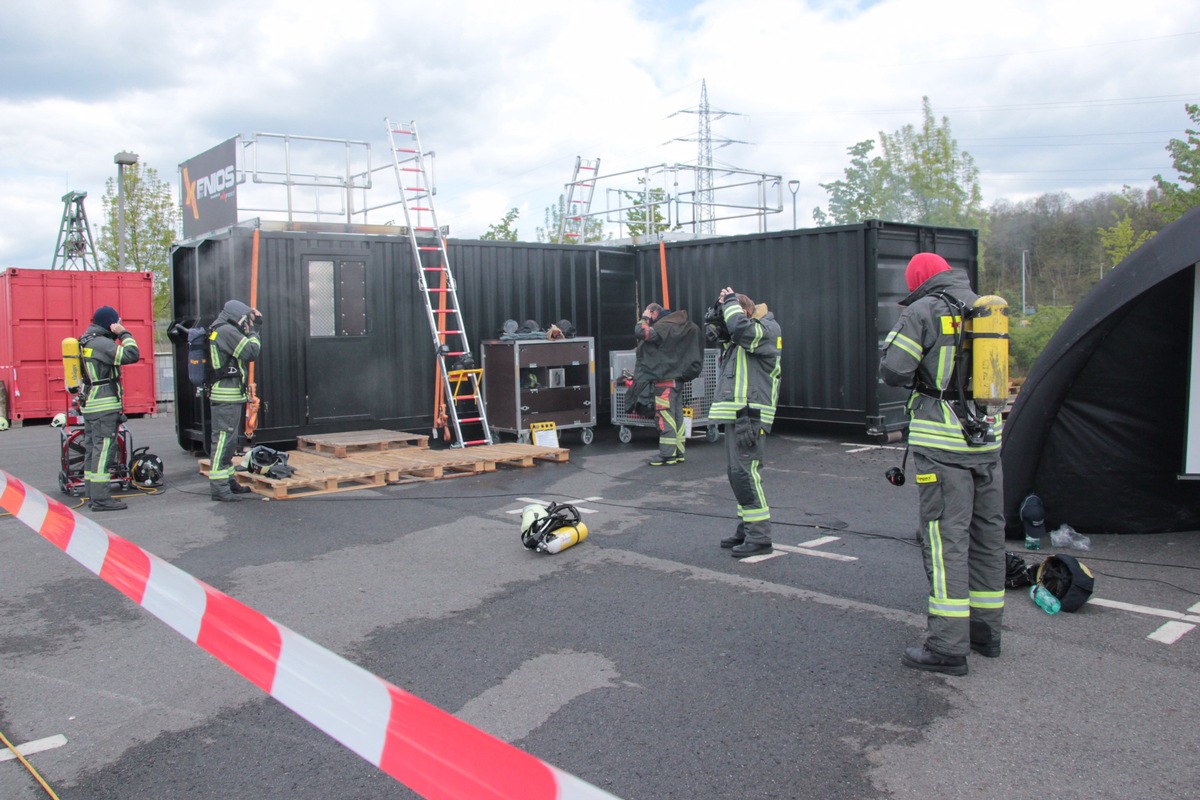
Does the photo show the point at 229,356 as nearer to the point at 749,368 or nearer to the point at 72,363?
the point at 72,363

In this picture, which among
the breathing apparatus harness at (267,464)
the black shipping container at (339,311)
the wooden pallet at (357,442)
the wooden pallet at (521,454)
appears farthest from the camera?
the black shipping container at (339,311)

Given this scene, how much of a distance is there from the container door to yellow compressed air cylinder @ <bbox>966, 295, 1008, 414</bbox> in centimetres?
960

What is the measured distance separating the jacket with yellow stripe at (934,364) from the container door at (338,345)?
932cm

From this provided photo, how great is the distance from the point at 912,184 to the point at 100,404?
34.9 metres

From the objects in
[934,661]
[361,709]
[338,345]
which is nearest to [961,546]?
[934,661]

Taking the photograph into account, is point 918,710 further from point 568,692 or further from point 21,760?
point 21,760

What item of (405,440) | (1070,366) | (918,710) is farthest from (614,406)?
(918,710)

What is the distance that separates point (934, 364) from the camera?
4.48 metres

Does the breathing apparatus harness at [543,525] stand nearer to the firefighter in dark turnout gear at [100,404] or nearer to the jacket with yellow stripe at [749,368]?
the jacket with yellow stripe at [749,368]

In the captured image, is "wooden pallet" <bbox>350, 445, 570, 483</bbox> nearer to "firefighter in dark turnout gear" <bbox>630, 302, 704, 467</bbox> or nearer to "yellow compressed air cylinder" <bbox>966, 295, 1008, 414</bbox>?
"firefighter in dark turnout gear" <bbox>630, 302, 704, 467</bbox>

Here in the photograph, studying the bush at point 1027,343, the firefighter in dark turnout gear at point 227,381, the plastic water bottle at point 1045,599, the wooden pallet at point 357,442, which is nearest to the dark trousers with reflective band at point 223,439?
the firefighter in dark turnout gear at point 227,381

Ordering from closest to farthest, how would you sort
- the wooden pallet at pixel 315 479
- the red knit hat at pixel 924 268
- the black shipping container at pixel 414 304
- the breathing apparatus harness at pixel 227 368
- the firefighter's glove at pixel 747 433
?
1. the red knit hat at pixel 924 268
2. the firefighter's glove at pixel 747 433
3. the breathing apparatus harness at pixel 227 368
4. the wooden pallet at pixel 315 479
5. the black shipping container at pixel 414 304

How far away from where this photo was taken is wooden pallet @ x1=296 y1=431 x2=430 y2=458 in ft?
36.9

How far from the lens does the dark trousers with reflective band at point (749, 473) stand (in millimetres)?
6449
